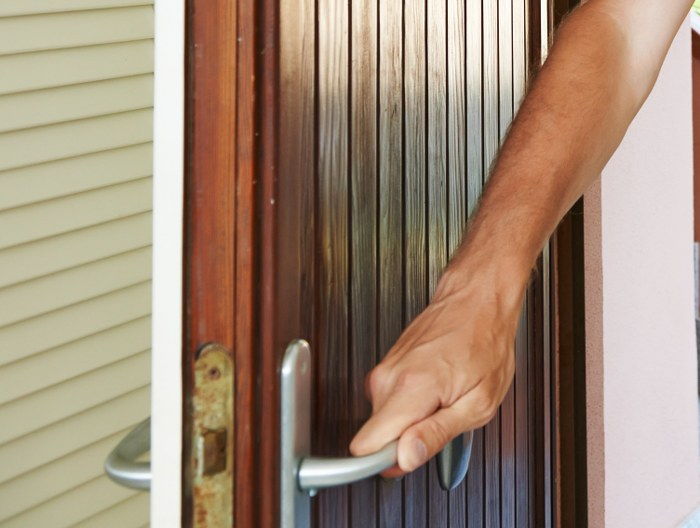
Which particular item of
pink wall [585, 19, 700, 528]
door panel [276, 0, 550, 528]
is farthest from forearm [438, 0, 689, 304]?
pink wall [585, 19, 700, 528]

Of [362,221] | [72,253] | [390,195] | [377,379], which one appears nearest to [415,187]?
[390,195]

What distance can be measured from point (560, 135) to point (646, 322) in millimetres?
1603

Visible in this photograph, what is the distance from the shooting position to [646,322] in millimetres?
2498

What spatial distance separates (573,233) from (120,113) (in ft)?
4.62

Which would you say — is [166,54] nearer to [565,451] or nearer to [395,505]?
[395,505]

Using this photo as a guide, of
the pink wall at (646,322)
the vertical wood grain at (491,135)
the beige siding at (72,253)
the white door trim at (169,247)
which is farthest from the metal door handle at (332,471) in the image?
the beige siding at (72,253)

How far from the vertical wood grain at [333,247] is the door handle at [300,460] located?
0.28 ft

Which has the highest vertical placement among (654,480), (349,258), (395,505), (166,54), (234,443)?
(166,54)

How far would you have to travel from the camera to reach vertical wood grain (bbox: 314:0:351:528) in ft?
2.60

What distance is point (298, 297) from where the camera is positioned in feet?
2.35

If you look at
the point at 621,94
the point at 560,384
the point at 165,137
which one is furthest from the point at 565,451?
the point at 165,137

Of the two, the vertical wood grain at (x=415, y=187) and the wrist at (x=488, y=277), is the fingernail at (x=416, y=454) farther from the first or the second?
the vertical wood grain at (x=415, y=187)

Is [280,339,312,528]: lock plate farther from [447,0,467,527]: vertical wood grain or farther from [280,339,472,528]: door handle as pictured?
[447,0,467,527]: vertical wood grain

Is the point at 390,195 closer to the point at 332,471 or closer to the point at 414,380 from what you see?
the point at 414,380
